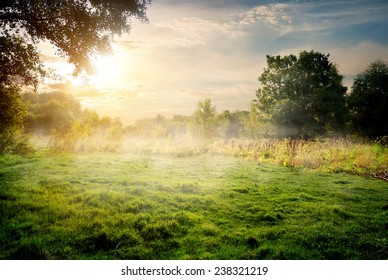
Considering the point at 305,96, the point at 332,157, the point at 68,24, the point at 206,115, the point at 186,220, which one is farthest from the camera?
the point at 305,96

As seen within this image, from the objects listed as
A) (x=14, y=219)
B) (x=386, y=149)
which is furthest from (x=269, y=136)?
(x=14, y=219)

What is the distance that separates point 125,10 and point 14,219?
789 cm

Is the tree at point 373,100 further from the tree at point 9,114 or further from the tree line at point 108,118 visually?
the tree at point 9,114

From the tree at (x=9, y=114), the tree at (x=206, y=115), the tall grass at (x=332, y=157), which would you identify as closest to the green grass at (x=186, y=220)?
the tree at (x=9, y=114)

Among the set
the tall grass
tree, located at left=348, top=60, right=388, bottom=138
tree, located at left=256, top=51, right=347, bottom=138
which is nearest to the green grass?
the tall grass

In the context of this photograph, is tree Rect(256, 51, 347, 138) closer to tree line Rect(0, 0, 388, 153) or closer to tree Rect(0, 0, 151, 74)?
tree line Rect(0, 0, 388, 153)

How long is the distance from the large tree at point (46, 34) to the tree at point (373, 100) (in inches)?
672

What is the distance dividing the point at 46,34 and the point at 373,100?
68.4 ft

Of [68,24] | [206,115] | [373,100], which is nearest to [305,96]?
[373,100]

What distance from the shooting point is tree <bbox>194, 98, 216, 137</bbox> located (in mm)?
25453

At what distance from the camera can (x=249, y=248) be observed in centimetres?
462

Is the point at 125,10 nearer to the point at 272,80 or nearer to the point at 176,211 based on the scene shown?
the point at 176,211

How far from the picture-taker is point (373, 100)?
17797 mm

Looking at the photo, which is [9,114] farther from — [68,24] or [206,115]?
[206,115]
